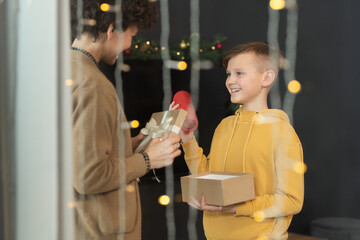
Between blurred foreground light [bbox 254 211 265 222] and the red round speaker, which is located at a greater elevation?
the red round speaker

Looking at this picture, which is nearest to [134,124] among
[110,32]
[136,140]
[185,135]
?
[136,140]

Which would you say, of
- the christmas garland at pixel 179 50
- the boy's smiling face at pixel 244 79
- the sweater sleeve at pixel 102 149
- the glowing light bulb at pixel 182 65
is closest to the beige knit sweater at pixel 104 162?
the sweater sleeve at pixel 102 149

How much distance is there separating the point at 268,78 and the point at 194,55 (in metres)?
0.20

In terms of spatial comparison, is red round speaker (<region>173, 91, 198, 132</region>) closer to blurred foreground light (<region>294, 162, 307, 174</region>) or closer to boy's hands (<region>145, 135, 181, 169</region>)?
boy's hands (<region>145, 135, 181, 169</region>)

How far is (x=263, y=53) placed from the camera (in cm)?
93

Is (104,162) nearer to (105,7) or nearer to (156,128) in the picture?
(156,128)

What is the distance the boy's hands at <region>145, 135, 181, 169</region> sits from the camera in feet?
3.58

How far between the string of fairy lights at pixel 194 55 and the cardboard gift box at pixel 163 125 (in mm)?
31

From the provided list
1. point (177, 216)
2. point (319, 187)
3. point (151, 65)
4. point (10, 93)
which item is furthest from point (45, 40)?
point (319, 187)

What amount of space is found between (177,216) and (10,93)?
28.0 inches

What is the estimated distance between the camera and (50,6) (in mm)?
1305

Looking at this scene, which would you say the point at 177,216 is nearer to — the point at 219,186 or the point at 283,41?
the point at 219,186

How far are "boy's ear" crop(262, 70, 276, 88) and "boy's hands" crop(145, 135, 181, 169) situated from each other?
0.27 meters

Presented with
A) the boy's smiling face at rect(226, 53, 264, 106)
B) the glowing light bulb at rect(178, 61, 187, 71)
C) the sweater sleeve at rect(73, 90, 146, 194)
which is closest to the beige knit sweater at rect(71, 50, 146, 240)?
the sweater sleeve at rect(73, 90, 146, 194)
